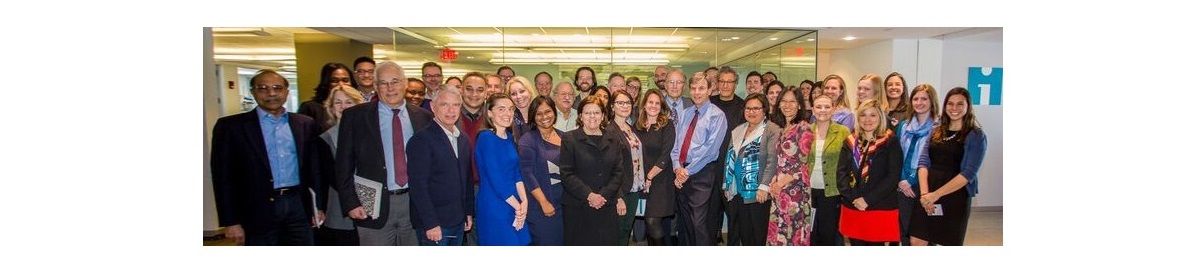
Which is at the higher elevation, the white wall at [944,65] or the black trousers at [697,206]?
the white wall at [944,65]

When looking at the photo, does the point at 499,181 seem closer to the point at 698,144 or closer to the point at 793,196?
the point at 698,144

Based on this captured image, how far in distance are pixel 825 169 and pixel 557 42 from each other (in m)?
1.78

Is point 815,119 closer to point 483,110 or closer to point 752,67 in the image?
point 752,67

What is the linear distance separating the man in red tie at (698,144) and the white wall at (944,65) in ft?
2.42

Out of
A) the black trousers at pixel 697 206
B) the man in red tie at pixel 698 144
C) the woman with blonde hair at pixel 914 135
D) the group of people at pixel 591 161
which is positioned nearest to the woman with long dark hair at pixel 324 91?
the group of people at pixel 591 161

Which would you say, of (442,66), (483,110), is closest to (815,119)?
(483,110)

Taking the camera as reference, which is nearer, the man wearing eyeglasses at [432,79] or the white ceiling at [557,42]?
the white ceiling at [557,42]

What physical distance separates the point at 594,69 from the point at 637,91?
293 millimetres

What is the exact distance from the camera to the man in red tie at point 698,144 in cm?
392

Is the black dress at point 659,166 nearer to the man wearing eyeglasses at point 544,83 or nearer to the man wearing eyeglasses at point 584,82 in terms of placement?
the man wearing eyeglasses at point 584,82

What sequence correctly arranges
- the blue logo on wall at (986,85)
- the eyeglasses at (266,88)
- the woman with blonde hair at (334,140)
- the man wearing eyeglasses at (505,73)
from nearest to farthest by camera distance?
1. the eyeglasses at (266,88)
2. the woman with blonde hair at (334,140)
3. the man wearing eyeglasses at (505,73)
4. the blue logo on wall at (986,85)

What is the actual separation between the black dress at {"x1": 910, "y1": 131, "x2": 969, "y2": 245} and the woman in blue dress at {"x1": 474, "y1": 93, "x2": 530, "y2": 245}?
7.97 ft

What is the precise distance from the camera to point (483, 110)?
3742mm
